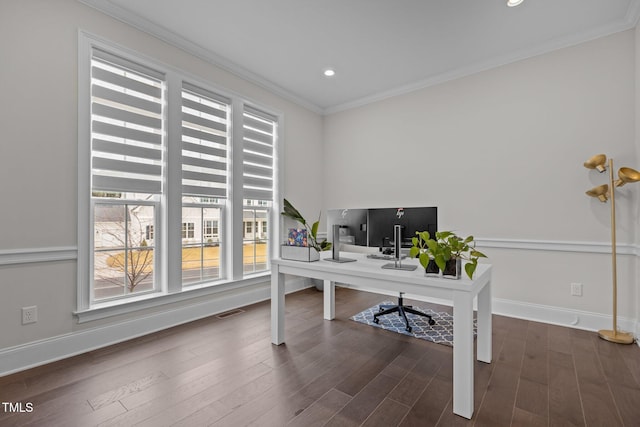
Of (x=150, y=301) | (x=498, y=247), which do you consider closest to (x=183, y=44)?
(x=150, y=301)

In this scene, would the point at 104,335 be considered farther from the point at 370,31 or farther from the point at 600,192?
the point at 600,192

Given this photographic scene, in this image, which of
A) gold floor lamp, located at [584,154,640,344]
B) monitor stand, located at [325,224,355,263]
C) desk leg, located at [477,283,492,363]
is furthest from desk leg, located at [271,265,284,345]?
gold floor lamp, located at [584,154,640,344]

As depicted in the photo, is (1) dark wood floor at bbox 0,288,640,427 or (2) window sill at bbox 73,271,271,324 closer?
(1) dark wood floor at bbox 0,288,640,427

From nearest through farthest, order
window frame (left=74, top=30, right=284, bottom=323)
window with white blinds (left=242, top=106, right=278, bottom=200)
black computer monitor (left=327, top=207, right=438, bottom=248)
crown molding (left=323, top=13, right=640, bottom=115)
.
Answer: black computer monitor (left=327, top=207, right=438, bottom=248) → window frame (left=74, top=30, right=284, bottom=323) → crown molding (left=323, top=13, right=640, bottom=115) → window with white blinds (left=242, top=106, right=278, bottom=200)

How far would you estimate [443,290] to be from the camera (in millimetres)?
1755

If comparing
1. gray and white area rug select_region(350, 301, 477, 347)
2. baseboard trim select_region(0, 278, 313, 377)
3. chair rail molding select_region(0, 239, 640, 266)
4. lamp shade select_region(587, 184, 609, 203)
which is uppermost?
lamp shade select_region(587, 184, 609, 203)

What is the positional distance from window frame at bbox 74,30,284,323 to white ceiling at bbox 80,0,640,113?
358mm

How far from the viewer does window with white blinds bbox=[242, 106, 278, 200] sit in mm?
3805

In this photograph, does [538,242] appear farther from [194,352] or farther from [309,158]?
[194,352]

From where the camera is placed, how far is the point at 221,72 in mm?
3471

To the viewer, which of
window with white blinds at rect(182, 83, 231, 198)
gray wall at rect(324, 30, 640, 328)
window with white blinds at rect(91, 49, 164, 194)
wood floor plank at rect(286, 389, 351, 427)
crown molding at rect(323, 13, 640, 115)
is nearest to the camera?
wood floor plank at rect(286, 389, 351, 427)

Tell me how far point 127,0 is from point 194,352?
3.05m

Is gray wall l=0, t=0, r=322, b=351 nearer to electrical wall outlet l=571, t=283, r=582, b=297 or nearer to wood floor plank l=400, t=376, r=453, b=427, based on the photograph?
wood floor plank l=400, t=376, r=453, b=427

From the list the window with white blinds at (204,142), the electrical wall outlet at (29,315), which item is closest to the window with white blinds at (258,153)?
the window with white blinds at (204,142)
